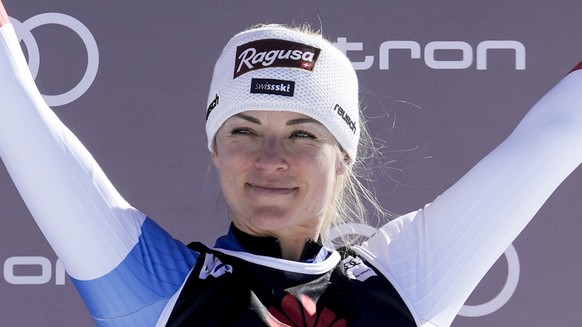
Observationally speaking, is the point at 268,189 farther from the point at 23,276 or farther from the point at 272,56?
the point at 23,276

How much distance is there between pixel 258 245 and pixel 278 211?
0.08 m

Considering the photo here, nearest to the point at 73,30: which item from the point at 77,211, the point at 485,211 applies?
the point at 77,211

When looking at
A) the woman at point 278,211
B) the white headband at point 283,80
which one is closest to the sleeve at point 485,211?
the woman at point 278,211

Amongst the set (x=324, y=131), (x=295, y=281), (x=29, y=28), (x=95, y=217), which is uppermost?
(x=29, y=28)

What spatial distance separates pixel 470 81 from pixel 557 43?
220mm

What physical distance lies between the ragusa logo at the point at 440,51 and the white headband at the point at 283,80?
67 centimetres

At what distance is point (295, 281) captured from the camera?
168cm

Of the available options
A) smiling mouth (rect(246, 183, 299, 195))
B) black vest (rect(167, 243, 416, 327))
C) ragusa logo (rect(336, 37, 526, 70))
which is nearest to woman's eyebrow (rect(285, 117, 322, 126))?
smiling mouth (rect(246, 183, 299, 195))

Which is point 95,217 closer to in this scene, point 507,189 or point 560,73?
point 507,189

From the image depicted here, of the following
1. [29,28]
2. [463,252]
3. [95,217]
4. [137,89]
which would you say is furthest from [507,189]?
[29,28]

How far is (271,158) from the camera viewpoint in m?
1.61

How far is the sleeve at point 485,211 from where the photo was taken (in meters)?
1.76

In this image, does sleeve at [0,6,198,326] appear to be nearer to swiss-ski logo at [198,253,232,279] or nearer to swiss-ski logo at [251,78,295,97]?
swiss-ski logo at [198,253,232,279]

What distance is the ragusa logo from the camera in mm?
2432
